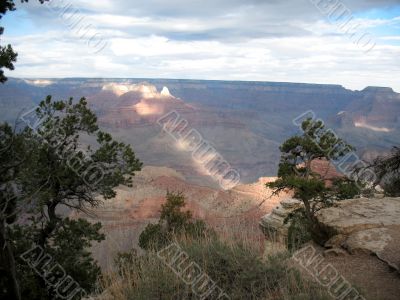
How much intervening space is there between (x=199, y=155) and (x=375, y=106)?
90785 millimetres

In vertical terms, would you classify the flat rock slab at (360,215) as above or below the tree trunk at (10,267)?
below

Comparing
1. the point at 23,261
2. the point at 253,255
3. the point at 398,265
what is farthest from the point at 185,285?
the point at 23,261

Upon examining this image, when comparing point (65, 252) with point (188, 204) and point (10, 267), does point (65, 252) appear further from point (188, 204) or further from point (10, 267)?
point (188, 204)

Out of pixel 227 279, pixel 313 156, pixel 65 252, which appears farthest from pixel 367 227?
pixel 65 252

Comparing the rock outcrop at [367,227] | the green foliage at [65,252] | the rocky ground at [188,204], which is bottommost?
the rocky ground at [188,204]

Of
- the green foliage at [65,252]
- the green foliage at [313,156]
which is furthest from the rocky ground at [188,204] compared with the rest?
the green foliage at [65,252]

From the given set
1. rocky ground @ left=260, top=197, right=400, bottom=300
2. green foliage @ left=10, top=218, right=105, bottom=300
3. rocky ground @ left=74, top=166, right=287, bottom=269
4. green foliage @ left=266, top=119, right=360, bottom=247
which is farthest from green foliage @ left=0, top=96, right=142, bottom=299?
rocky ground @ left=74, top=166, right=287, bottom=269

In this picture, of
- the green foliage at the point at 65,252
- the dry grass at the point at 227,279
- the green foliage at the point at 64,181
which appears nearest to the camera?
the dry grass at the point at 227,279

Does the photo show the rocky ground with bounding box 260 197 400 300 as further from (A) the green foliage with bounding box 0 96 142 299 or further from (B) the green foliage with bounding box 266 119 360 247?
(A) the green foliage with bounding box 0 96 142 299

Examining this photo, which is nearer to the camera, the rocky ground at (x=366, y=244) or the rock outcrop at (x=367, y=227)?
the rocky ground at (x=366, y=244)

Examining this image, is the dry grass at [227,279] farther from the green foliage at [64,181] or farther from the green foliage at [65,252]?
the green foliage at [64,181]

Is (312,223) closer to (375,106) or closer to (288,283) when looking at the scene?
(288,283)

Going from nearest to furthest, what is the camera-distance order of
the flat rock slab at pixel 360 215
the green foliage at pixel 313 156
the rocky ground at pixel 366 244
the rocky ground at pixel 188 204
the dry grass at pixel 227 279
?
the dry grass at pixel 227 279
the rocky ground at pixel 366 244
the flat rock slab at pixel 360 215
the green foliage at pixel 313 156
the rocky ground at pixel 188 204

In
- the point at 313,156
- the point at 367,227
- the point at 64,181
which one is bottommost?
the point at 367,227
